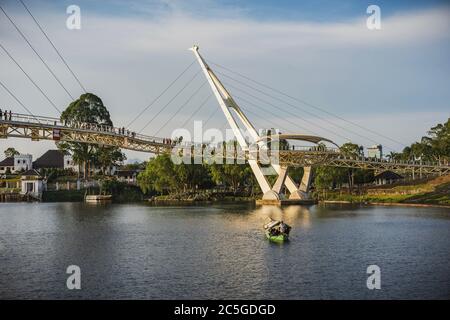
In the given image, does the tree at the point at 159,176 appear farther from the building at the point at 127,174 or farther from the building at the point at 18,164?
the building at the point at 18,164

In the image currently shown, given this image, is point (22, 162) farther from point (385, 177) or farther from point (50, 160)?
point (385, 177)

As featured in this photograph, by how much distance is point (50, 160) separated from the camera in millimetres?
162375

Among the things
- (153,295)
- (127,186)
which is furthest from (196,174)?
(153,295)

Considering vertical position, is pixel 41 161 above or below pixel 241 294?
above

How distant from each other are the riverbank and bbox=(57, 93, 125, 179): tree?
47.0 m

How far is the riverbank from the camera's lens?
96.4 m

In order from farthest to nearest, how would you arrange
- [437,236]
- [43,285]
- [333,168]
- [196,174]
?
[196,174] < [333,168] < [437,236] < [43,285]

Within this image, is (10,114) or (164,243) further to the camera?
(10,114)

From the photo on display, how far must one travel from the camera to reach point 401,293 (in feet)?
95.3

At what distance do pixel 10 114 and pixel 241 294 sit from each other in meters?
39.1

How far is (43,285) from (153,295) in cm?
621

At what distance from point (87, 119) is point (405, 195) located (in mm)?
64168

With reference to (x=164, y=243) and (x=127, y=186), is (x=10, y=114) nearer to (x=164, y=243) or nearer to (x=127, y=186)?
(x=164, y=243)

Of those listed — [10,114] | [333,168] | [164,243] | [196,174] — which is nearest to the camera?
[164,243]
